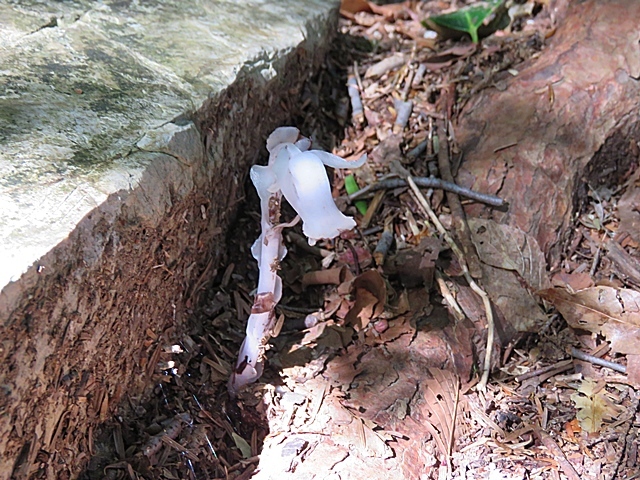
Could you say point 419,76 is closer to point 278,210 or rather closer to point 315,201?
point 278,210

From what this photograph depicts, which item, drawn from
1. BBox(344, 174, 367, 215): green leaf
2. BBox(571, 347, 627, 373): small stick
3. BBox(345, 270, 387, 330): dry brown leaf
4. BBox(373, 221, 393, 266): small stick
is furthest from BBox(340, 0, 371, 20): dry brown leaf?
BBox(571, 347, 627, 373): small stick

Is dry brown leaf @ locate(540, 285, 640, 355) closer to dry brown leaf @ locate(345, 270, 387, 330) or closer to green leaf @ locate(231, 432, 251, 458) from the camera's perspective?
dry brown leaf @ locate(345, 270, 387, 330)

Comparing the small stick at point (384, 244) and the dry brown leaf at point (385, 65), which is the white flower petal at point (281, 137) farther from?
the dry brown leaf at point (385, 65)

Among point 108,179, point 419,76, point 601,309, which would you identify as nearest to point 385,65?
point 419,76

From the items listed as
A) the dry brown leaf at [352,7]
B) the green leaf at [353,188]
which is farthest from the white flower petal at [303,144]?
the dry brown leaf at [352,7]

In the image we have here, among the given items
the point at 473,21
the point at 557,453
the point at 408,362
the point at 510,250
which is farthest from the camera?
the point at 473,21

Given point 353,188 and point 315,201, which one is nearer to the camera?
point 315,201
